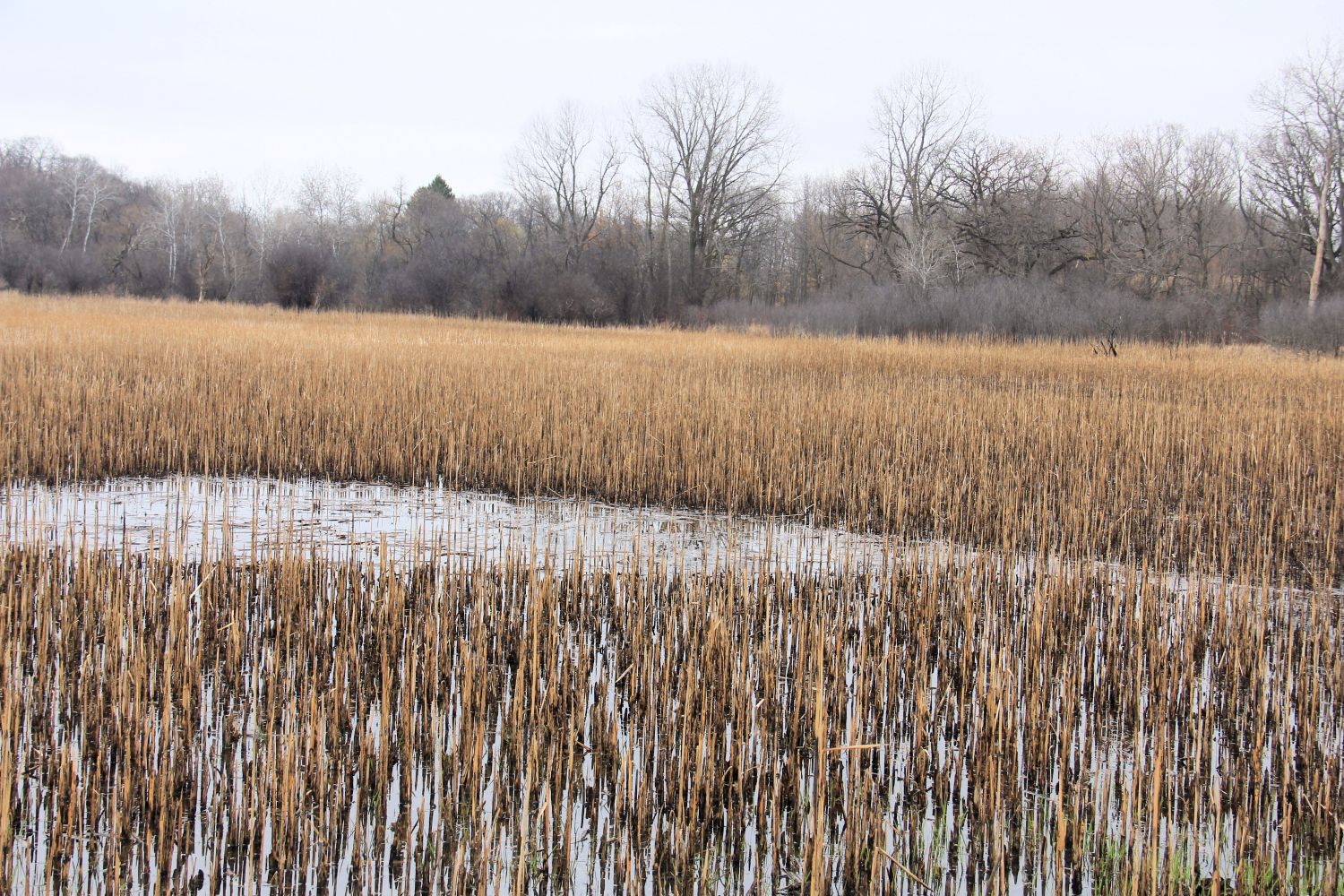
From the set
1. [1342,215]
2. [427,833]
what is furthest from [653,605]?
[1342,215]

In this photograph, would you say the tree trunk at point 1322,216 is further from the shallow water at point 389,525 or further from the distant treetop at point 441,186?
the distant treetop at point 441,186

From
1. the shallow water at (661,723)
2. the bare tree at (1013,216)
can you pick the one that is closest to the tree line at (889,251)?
the bare tree at (1013,216)

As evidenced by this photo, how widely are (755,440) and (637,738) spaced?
17.2 feet

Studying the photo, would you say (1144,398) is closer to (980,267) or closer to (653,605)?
(653,605)

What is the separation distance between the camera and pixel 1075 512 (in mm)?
5441

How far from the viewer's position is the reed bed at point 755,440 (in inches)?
233

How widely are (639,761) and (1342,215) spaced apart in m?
34.6

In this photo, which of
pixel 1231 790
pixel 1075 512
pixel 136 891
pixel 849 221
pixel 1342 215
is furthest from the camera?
pixel 849 221

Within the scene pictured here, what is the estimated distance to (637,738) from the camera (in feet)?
9.20

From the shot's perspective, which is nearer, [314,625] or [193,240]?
[314,625]

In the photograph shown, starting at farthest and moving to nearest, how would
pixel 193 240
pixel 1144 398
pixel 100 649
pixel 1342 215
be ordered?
pixel 193 240
pixel 1342 215
pixel 1144 398
pixel 100 649

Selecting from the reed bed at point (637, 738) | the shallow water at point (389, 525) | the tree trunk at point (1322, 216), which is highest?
the tree trunk at point (1322, 216)

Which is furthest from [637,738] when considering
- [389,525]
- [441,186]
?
[441,186]

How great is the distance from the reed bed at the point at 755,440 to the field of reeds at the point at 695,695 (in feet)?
0.23
